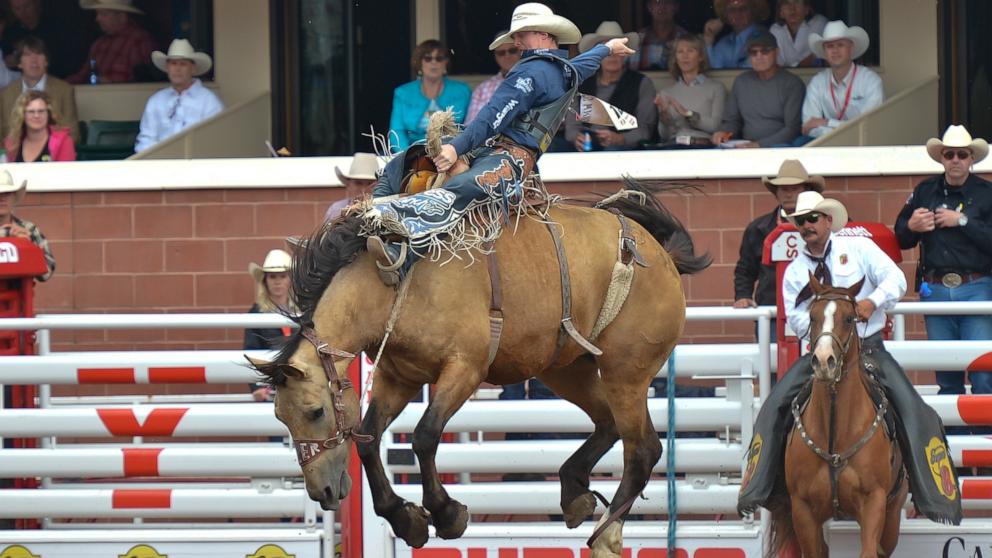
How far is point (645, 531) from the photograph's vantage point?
827cm

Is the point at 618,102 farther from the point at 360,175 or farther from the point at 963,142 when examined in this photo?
the point at 963,142

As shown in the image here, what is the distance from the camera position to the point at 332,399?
6523mm

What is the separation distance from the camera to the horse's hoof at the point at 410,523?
6.86 meters

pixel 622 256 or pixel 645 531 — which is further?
pixel 645 531

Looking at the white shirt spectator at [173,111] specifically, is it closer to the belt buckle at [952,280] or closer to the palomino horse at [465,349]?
the belt buckle at [952,280]

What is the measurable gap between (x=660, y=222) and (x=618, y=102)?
13.1 feet

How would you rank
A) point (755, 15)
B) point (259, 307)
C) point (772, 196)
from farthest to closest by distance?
point (755, 15) → point (772, 196) → point (259, 307)

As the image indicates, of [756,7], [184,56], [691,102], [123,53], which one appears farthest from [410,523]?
[123,53]

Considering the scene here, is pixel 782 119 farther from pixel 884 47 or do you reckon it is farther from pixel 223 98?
pixel 223 98

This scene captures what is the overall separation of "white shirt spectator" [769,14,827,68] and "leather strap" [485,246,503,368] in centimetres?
581

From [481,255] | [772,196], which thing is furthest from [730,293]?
[481,255]

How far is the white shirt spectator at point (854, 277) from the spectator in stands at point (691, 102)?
3.20 m

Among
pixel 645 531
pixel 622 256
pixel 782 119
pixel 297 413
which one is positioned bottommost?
pixel 645 531

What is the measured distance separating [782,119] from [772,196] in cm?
59
